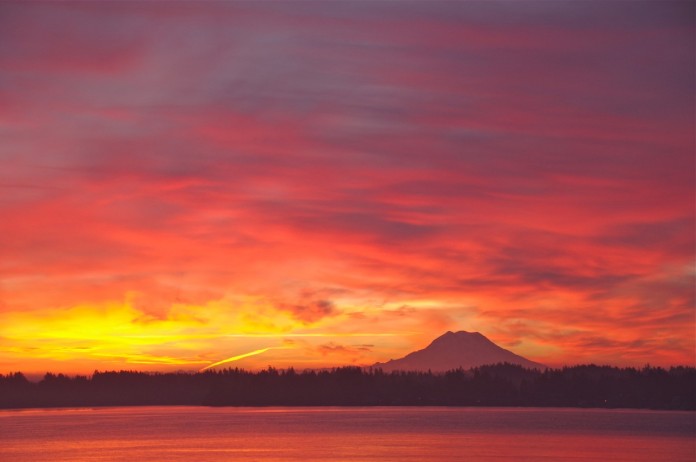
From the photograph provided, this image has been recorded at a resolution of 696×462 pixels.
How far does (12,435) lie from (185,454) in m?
55.1

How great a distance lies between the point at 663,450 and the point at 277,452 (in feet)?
129

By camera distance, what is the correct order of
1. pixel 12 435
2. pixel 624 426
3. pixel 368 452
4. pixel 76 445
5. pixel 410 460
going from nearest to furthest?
1. pixel 410 460
2. pixel 368 452
3. pixel 76 445
4. pixel 12 435
5. pixel 624 426

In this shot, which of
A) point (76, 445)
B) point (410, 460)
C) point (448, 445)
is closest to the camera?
point (410, 460)

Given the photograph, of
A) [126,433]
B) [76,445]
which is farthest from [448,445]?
[126,433]

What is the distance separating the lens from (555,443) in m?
103

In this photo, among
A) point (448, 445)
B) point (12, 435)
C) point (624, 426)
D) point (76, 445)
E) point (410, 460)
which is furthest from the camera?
point (624, 426)

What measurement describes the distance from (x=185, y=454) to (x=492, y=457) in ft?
97.5

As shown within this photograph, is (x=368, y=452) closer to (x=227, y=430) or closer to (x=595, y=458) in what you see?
(x=595, y=458)

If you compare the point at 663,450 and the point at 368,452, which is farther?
the point at 663,450

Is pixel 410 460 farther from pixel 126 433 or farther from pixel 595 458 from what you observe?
pixel 126 433

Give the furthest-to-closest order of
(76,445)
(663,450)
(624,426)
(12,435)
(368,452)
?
(624,426) < (12,435) < (76,445) < (663,450) < (368,452)

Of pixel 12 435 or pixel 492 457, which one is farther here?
pixel 12 435

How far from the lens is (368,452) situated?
8719 centimetres

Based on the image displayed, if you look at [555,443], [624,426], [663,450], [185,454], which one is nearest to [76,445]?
[185,454]
